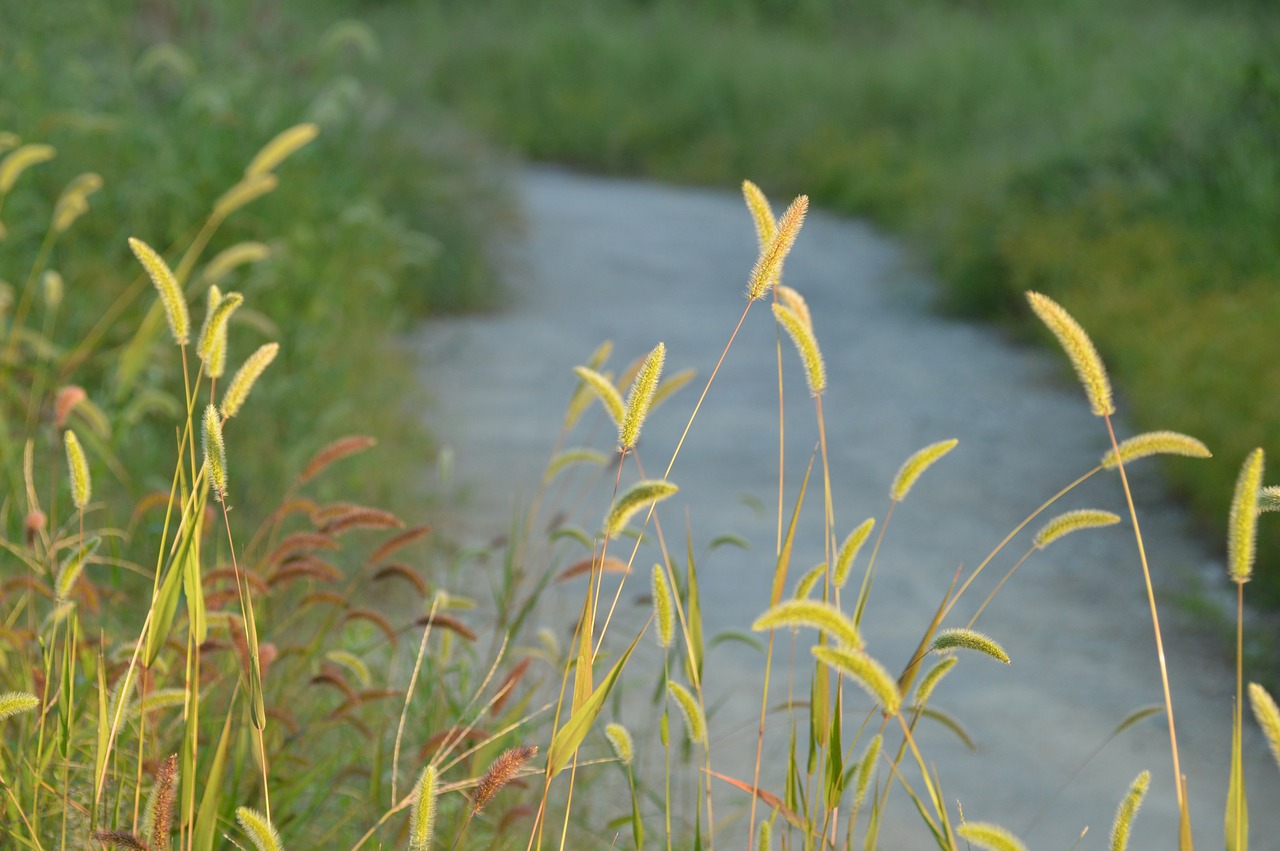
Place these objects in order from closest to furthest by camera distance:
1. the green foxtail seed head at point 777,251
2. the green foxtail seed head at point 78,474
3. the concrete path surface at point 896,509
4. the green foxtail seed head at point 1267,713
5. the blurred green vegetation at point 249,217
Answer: the green foxtail seed head at point 1267,713
the green foxtail seed head at point 777,251
the green foxtail seed head at point 78,474
the concrete path surface at point 896,509
the blurred green vegetation at point 249,217

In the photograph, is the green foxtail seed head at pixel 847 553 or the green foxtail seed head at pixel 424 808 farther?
the green foxtail seed head at pixel 847 553

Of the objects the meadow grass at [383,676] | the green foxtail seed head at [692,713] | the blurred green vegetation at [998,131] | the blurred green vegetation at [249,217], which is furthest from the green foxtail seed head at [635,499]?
the blurred green vegetation at [998,131]

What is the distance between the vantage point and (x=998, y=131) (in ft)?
31.0

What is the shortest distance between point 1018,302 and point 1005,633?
3426 mm

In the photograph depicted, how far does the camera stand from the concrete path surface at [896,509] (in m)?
2.95

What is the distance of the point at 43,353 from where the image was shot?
3072 mm

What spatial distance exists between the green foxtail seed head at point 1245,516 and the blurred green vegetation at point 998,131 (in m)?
2.66

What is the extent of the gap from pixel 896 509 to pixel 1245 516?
3.36m

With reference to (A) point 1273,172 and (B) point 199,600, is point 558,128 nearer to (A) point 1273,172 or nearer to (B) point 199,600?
(A) point 1273,172

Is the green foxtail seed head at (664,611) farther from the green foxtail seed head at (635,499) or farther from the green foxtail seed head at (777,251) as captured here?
the green foxtail seed head at (777,251)

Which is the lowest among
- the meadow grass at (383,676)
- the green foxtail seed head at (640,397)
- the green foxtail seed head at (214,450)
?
the meadow grass at (383,676)

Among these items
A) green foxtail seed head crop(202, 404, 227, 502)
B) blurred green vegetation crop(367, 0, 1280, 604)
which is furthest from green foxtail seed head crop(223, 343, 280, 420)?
blurred green vegetation crop(367, 0, 1280, 604)

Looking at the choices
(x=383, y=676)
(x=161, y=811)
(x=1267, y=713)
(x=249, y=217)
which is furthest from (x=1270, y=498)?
(x=249, y=217)

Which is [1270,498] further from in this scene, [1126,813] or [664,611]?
[664,611]
